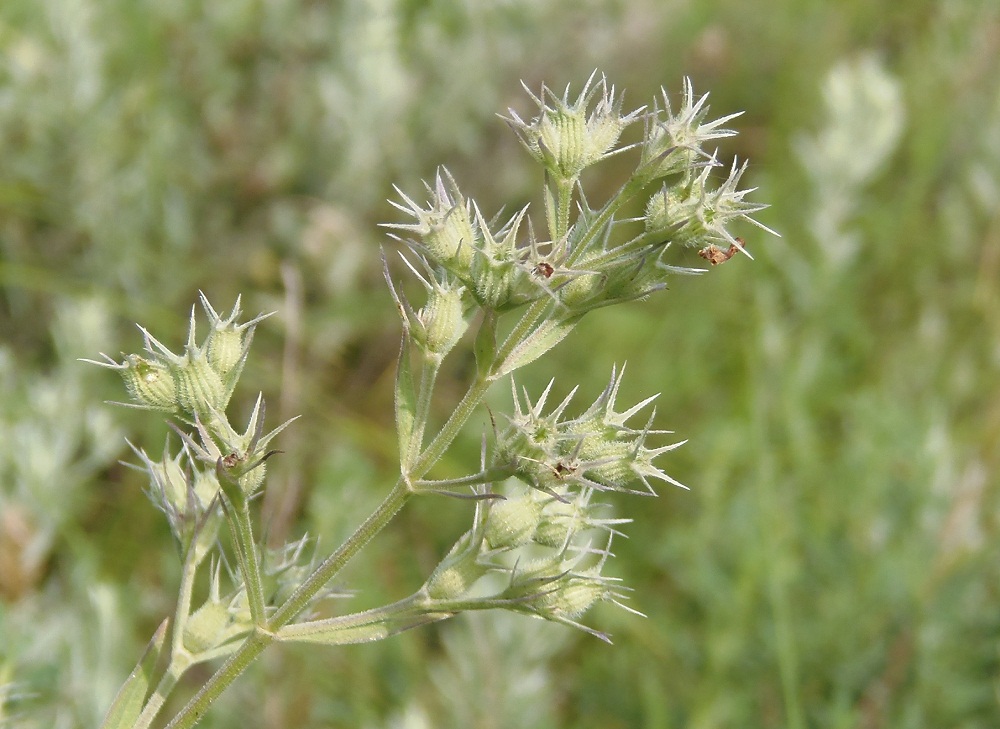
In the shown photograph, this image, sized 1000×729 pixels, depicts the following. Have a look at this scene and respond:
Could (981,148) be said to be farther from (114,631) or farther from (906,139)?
(114,631)

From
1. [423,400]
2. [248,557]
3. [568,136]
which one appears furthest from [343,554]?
[568,136]

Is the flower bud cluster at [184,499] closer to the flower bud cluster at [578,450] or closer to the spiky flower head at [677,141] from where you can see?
the flower bud cluster at [578,450]

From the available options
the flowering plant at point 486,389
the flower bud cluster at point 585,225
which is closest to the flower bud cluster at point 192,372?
the flowering plant at point 486,389

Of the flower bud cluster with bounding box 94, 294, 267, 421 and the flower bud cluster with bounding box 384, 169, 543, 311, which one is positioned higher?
the flower bud cluster with bounding box 384, 169, 543, 311

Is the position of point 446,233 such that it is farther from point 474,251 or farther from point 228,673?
point 228,673

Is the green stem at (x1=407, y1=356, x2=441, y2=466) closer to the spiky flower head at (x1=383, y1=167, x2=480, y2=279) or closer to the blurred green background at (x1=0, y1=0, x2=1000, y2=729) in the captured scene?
the spiky flower head at (x1=383, y1=167, x2=480, y2=279)

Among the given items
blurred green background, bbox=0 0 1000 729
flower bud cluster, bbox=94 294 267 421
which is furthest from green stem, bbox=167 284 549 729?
blurred green background, bbox=0 0 1000 729
